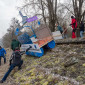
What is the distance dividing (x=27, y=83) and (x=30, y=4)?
9.34m

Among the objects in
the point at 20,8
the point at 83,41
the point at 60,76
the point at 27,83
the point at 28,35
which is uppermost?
the point at 20,8

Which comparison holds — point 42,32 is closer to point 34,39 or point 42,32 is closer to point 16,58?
point 34,39

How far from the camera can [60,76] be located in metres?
3.29

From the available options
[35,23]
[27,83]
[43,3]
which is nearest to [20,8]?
[43,3]

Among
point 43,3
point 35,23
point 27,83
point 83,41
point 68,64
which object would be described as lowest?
point 27,83

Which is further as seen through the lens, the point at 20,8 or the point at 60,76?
the point at 20,8

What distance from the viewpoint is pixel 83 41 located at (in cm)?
555

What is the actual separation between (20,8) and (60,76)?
9297 mm

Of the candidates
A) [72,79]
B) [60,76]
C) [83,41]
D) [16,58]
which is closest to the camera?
[72,79]

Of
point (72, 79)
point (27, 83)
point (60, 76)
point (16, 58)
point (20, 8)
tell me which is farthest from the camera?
point (20, 8)

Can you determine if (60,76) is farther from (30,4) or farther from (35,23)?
(30,4)

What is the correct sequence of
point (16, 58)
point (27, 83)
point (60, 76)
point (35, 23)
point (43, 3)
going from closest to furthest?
point (60, 76), point (27, 83), point (16, 58), point (35, 23), point (43, 3)

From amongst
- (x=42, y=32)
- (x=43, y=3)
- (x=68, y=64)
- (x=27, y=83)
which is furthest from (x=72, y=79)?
(x=43, y=3)

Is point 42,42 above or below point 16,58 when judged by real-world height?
above
